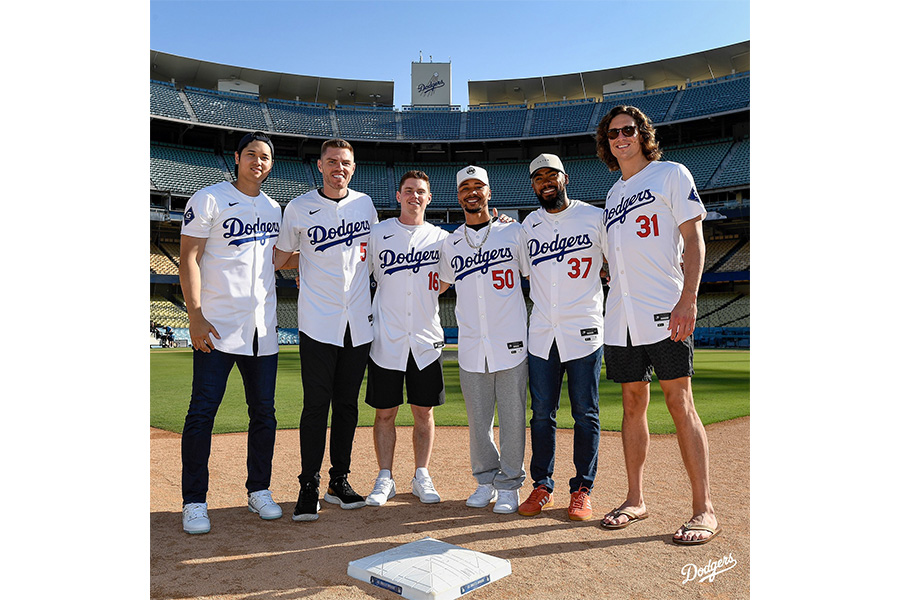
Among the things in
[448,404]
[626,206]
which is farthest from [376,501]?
[448,404]

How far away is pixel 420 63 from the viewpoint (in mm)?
37781

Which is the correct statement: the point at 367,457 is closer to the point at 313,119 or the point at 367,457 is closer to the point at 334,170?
the point at 334,170

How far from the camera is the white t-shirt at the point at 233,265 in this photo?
3.50 metres

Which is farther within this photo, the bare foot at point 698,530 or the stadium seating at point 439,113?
the stadium seating at point 439,113

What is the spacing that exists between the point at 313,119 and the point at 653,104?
870 inches

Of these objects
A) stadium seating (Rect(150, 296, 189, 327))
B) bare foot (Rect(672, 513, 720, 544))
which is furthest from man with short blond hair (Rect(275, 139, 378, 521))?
stadium seating (Rect(150, 296, 189, 327))

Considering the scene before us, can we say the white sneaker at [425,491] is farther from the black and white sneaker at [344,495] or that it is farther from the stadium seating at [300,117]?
the stadium seating at [300,117]

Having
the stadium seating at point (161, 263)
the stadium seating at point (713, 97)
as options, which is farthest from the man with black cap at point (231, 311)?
the stadium seating at point (713, 97)

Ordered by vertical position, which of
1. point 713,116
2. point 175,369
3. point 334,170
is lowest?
point 175,369

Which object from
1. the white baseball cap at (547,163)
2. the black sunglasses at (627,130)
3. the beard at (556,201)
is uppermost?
→ the black sunglasses at (627,130)

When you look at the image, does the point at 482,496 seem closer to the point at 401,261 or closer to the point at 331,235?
the point at 401,261

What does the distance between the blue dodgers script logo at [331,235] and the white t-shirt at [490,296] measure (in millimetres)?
731

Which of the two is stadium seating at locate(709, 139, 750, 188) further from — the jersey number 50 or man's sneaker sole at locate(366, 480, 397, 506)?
man's sneaker sole at locate(366, 480, 397, 506)
